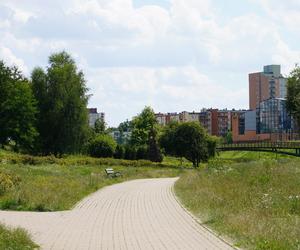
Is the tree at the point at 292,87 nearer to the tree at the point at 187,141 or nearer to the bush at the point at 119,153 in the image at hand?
the tree at the point at 187,141

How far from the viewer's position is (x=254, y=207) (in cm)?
1622

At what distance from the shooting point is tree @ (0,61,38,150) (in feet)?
Answer: 207

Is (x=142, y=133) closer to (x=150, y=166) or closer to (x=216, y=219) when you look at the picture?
(x=150, y=166)

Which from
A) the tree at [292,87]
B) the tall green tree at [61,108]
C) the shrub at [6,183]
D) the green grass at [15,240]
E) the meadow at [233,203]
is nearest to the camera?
the green grass at [15,240]

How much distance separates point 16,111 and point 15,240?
5427 centimetres

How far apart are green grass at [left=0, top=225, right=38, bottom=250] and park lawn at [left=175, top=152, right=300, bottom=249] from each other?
4117 mm

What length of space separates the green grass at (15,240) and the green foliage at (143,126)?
8580 centimetres

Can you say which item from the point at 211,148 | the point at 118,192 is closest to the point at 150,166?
the point at 211,148

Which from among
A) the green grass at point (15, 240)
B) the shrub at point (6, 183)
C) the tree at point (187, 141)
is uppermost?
the tree at point (187, 141)

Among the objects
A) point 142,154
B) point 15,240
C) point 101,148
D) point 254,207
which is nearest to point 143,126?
point 142,154

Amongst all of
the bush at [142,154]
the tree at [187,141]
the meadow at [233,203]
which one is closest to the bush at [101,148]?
the bush at [142,154]

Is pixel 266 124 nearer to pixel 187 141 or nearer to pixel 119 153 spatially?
pixel 119 153

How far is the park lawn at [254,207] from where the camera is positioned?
11469 mm

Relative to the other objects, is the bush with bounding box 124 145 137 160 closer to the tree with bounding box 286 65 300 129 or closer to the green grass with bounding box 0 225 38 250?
the tree with bounding box 286 65 300 129
